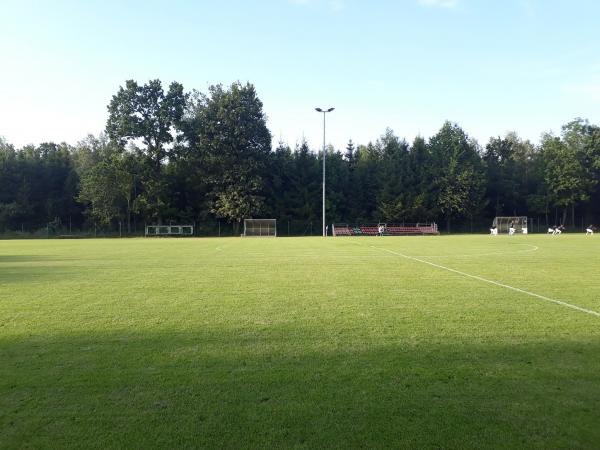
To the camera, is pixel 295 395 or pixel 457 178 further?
pixel 457 178

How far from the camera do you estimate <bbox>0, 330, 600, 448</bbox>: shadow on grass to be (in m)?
3.69

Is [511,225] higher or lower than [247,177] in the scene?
lower

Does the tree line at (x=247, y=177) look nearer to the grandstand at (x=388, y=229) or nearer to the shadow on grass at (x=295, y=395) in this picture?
the grandstand at (x=388, y=229)

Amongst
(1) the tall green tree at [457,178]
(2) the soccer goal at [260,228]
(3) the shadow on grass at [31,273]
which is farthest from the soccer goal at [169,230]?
(3) the shadow on grass at [31,273]

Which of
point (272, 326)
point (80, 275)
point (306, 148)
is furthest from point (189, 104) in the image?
point (272, 326)

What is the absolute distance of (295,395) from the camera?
4.46 m

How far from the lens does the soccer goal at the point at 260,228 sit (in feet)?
189

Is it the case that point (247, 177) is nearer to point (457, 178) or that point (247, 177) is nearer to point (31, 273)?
point (457, 178)

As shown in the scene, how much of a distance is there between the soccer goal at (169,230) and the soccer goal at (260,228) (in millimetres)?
7778

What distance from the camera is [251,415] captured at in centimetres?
405

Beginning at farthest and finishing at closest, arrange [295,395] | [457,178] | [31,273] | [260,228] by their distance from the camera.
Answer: [457,178] < [260,228] < [31,273] < [295,395]

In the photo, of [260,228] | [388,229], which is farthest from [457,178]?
[260,228]

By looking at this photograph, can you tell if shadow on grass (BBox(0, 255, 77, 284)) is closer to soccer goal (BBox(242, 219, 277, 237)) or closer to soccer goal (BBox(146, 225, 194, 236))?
soccer goal (BBox(242, 219, 277, 237))

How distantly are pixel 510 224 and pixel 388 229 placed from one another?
54.9 feet
